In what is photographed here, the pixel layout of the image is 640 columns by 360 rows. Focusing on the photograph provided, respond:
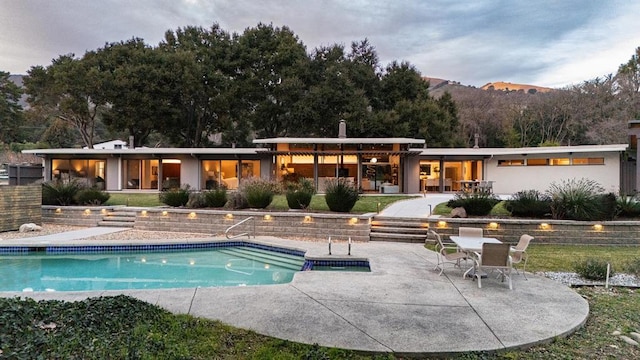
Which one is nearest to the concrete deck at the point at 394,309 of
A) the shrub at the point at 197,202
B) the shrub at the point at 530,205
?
the shrub at the point at 530,205

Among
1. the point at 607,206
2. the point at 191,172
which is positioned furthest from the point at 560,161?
the point at 191,172

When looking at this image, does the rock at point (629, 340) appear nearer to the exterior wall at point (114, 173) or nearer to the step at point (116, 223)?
the step at point (116, 223)

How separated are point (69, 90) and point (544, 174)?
3092 cm

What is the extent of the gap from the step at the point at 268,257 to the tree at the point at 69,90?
72.8 ft

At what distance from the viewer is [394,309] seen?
501cm

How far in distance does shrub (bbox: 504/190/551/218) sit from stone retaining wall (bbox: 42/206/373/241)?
422cm

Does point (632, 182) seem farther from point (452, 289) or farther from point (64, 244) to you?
point (64, 244)

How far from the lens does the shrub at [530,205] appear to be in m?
10.9

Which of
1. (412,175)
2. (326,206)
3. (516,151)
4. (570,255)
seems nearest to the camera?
(570,255)

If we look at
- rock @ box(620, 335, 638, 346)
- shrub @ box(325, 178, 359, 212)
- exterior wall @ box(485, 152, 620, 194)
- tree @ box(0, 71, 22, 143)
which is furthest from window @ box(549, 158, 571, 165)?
tree @ box(0, 71, 22, 143)

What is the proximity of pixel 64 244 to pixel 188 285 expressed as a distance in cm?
443

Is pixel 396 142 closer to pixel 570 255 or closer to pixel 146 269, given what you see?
pixel 570 255

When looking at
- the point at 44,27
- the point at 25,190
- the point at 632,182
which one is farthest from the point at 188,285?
the point at 632,182

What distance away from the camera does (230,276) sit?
8.31 m
